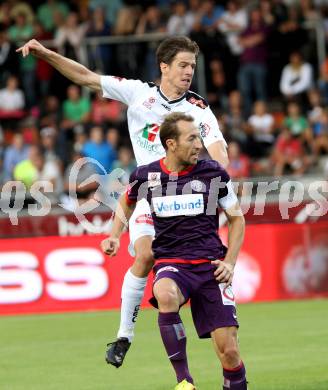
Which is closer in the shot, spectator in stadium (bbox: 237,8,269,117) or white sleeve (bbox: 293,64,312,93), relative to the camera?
white sleeve (bbox: 293,64,312,93)

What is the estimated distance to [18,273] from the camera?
1648 centimetres

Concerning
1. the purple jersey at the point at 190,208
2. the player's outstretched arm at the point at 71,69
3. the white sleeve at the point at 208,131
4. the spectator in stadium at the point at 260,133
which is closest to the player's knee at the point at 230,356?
the purple jersey at the point at 190,208

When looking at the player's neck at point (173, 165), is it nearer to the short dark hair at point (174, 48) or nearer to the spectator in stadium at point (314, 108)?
the short dark hair at point (174, 48)

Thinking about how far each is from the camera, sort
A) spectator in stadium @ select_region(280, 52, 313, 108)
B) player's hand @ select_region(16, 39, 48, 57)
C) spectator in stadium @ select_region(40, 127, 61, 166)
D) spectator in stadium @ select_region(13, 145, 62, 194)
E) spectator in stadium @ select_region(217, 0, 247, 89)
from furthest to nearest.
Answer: spectator in stadium @ select_region(217, 0, 247, 89) < spectator in stadium @ select_region(280, 52, 313, 108) < spectator in stadium @ select_region(40, 127, 61, 166) < spectator in stadium @ select_region(13, 145, 62, 194) < player's hand @ select_region(16, 39, 48, 57)

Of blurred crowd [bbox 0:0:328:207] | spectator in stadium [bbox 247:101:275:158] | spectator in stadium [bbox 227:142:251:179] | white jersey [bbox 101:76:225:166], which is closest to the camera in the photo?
white jersey [bbox 101:76:225:166]

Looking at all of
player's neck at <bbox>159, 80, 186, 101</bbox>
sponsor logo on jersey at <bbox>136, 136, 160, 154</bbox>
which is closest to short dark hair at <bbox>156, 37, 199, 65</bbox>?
player's neck at <bbox>159, 80, 186, 101</bbox>

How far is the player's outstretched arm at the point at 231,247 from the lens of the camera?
7883mm

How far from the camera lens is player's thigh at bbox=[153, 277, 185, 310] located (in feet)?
26.1

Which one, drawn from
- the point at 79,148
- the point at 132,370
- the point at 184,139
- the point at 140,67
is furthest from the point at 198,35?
the point at 184,139

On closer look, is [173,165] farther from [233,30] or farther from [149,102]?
[233,30]

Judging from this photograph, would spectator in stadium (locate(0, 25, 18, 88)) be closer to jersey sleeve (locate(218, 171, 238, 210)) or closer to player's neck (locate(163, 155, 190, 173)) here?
player's neck (locate(163, 155, 190, 173))

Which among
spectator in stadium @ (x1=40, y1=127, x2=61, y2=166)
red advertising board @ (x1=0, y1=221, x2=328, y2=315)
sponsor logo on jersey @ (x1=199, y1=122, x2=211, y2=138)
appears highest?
sponsor logo on jersey @ (x1=199, y1=122, x2=211, y2=138)

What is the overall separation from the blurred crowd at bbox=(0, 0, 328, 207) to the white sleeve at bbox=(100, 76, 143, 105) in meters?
9.86

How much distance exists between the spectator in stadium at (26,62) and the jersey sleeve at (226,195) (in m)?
14.8
